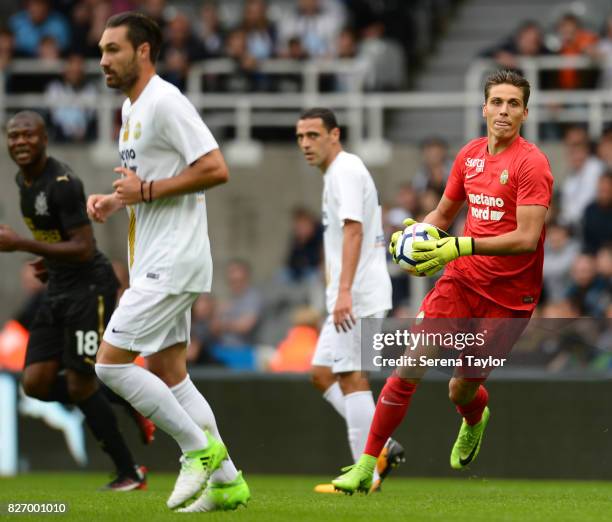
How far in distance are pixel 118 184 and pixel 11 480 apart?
4952 millimetres

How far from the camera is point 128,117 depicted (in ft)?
25.1

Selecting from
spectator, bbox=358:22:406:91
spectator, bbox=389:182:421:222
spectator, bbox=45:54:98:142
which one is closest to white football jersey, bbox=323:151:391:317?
spectator, bbox=389:182:421:222

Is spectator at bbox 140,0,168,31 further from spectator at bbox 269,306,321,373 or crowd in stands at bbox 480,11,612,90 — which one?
spectator at bbox 269,306,321,373

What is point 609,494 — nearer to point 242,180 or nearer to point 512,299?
point 512,299

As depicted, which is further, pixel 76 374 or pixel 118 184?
pixel 76 374

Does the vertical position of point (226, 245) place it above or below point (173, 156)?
below

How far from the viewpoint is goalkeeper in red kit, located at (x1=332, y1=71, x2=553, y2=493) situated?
7875mm

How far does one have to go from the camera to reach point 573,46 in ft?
53.6

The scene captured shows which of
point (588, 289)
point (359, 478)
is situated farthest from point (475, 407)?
point (588, 289)

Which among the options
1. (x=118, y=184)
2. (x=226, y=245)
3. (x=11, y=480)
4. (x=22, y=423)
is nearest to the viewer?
(x=118, y=184)

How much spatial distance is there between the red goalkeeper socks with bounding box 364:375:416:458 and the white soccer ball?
732 mm

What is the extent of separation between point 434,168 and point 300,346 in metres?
2.48

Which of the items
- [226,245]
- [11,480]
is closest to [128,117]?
[11,480]

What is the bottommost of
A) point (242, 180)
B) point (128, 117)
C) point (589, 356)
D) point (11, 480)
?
point (11, 480)
